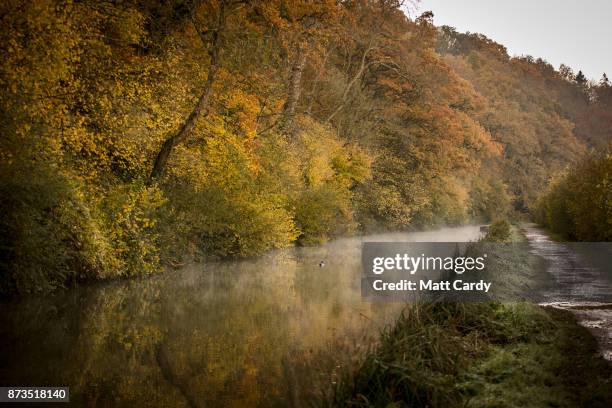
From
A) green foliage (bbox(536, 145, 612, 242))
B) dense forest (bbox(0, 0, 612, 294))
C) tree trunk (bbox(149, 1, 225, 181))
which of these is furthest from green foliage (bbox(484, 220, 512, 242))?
tree trunk (bbox(149, 1, 225, 181))

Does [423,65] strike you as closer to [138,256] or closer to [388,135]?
[388,135]

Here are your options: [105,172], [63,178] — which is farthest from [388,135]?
[63,178]

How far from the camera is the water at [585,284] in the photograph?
11017mm

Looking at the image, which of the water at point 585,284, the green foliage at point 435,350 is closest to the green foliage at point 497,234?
the water at point 585,284

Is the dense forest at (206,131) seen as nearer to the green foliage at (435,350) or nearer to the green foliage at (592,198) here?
the green foliage at (592,198)

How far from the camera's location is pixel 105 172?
58.6ft

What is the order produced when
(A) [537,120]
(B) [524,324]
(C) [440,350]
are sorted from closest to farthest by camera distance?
(C) [440,350]
(B) [524,324]
(A) [537,120]

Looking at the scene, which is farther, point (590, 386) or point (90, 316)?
point (90, 316)

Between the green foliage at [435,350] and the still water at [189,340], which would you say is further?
the still water at [189,340]

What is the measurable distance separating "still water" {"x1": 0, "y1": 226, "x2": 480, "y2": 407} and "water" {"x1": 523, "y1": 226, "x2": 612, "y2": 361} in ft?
11.4

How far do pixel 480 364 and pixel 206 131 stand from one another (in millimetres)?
15724

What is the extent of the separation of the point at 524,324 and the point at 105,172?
12.1 m

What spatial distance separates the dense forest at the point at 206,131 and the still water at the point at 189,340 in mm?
1833

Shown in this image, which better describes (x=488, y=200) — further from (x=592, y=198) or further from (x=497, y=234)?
(x=497, y=234)
